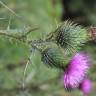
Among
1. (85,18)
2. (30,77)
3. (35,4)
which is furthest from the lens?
(85,18)

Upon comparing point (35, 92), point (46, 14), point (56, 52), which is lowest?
point (35, 92)

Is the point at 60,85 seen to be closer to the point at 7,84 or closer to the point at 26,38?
the point at 7,84

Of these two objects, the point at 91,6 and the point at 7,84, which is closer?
the point at 7,84

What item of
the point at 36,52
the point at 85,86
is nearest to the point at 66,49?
the point at 36,52

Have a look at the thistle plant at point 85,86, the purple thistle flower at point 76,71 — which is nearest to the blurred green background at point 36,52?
the thistle plant at point 85,86

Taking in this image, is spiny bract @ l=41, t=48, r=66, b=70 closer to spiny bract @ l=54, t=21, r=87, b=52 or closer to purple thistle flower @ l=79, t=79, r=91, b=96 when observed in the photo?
spiny bract @ l=54, t=21, r=87, b=52

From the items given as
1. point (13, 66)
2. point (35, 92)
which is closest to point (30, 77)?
point (35, 92)
